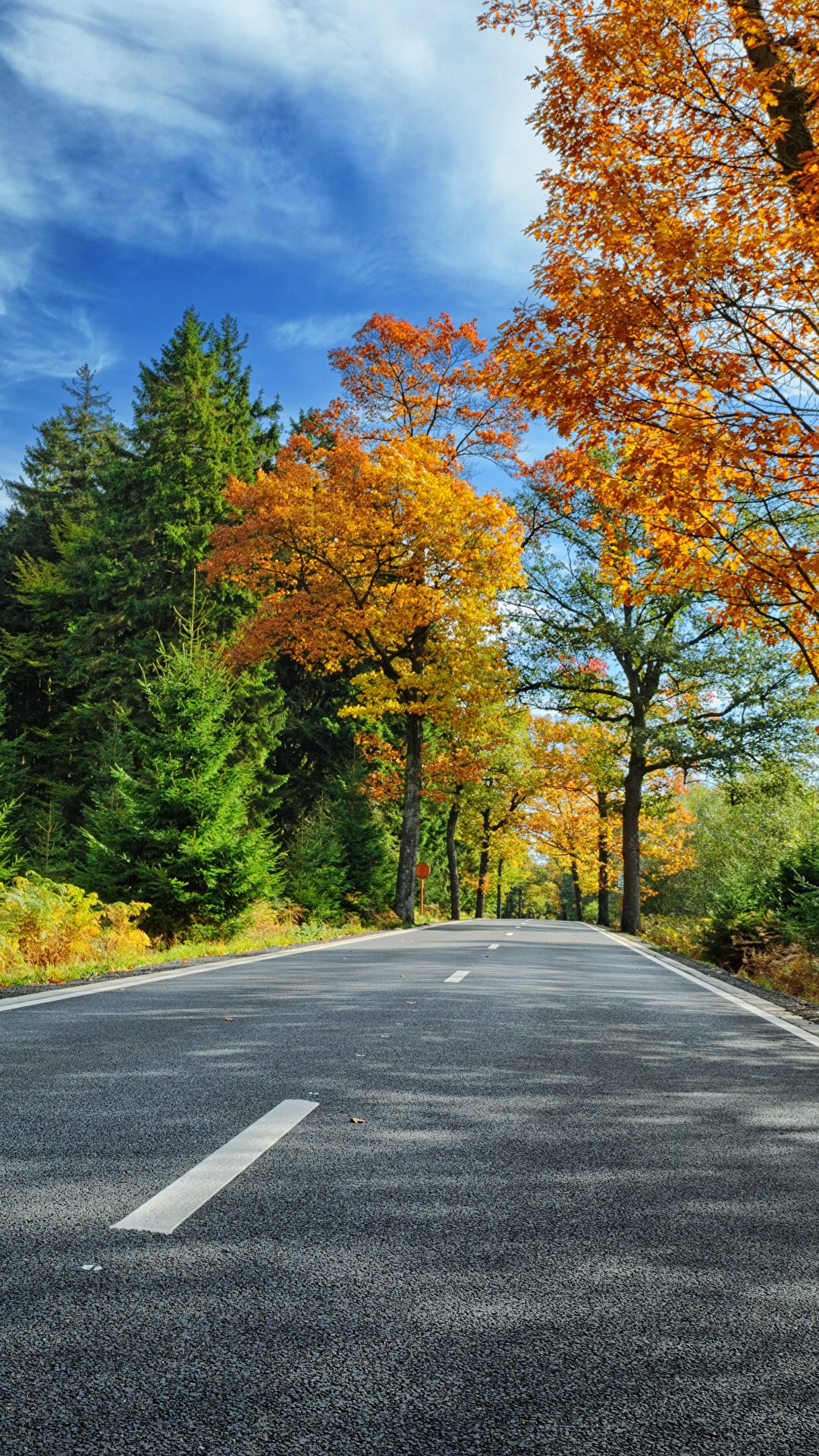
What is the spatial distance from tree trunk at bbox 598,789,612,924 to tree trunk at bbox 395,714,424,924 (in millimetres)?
11665

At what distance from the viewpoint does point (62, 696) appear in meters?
41.6

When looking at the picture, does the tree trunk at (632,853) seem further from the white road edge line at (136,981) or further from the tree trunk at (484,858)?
the tree trunk at (484,858)

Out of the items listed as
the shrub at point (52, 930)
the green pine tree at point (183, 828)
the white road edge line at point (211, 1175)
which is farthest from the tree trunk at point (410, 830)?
the white road edge line at point (211, 1175)

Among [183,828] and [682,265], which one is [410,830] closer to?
[183,828]

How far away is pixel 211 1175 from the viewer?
326 centimetres

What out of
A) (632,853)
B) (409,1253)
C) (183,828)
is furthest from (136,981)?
(632,853)

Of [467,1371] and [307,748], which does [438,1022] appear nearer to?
[467,1371]

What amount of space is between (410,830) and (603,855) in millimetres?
25089

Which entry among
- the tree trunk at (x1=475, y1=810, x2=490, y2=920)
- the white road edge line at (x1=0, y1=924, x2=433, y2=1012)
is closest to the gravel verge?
the white road edge line at (x1=0, y1=924, x2=433, y2=1012)

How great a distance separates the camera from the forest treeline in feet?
31.5

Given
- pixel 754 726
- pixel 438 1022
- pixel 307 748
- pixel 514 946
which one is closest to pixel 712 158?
pixel 438 1022

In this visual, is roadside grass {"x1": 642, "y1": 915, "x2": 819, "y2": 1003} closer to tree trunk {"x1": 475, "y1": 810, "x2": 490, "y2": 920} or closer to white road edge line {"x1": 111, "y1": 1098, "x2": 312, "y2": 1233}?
white road edge line {"x1": 111, "y1": 1098, "x2": 312, "y2": 1233}

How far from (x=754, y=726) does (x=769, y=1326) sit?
75.9 ft

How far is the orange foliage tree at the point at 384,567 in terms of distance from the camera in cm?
2277
